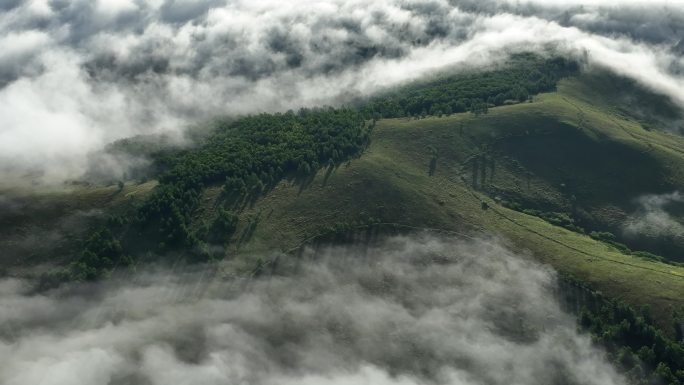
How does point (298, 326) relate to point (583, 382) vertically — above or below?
above

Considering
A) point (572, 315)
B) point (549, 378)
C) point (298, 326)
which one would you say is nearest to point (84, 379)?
point (298, 326)

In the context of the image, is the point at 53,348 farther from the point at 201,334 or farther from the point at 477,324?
the point at 477,324

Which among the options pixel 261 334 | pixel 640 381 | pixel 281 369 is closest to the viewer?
pixel 640 381

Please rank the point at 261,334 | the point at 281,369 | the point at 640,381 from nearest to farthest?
the point at 640,381 → the point at 281,369 → the point at 261,334

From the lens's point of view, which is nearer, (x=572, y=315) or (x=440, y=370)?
(x=440, y=370)

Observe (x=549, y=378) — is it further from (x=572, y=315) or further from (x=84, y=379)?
(x=84, y=379)

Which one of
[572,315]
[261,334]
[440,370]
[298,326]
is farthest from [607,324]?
[261,334]
